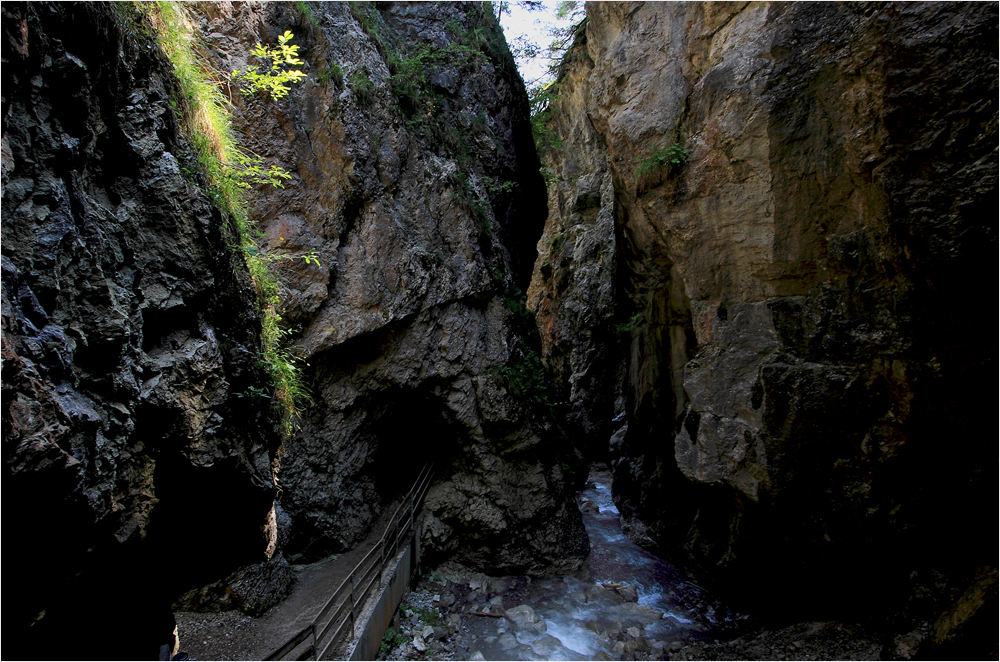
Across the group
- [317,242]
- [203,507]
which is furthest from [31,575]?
[317,242]

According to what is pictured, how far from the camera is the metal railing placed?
6.14 meters

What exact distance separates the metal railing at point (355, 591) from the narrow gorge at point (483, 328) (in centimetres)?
32

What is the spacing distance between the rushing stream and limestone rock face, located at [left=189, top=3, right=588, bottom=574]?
792 mm

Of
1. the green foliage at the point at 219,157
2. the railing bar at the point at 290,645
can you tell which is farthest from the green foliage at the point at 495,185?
the railing bar at the point at 290,645

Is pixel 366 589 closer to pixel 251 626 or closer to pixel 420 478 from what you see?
pixel 251 626

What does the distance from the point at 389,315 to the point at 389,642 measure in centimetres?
532

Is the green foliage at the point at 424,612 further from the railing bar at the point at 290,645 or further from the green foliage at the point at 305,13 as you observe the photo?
the green foliage at the point at 305,13

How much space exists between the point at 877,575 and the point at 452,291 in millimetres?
8152

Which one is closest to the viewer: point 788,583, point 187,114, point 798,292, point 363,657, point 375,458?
point 187,114

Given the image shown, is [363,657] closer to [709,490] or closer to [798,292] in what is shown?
[709,490]

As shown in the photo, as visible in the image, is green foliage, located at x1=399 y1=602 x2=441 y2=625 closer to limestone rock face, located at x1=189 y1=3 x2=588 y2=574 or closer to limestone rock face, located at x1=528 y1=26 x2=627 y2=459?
limestone rock face, located at x1=189 y1=3 x2=588 y2=574

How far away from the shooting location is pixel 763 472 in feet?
24.9

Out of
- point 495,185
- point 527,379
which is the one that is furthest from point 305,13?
point 527,379

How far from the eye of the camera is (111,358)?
3137mm
